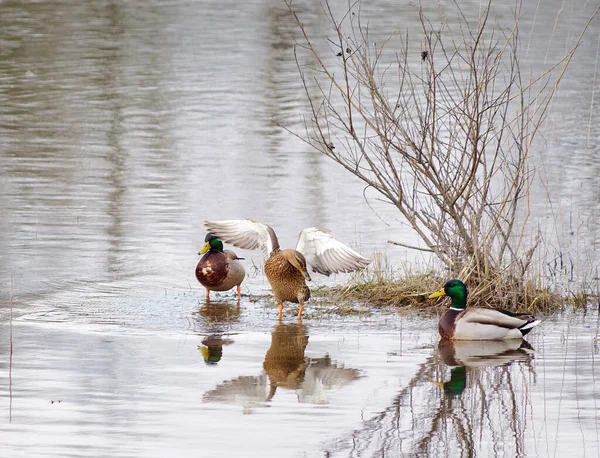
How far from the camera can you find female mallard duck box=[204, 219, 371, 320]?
8.92 meters

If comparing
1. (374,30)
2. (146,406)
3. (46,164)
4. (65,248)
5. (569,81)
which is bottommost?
(146,406)

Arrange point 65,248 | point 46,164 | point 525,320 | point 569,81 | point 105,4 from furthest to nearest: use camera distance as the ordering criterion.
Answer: point 105,4, point 569,81, point 46,164, point 65,248, point 525,320

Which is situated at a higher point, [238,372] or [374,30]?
[374,30]

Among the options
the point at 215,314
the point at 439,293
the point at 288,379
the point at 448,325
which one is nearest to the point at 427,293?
the point at 439,293

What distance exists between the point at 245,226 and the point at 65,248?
229cm

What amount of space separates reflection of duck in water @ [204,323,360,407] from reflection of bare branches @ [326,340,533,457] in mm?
450

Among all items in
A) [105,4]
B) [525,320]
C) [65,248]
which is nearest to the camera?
[525,320]

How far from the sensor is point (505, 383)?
7113mm

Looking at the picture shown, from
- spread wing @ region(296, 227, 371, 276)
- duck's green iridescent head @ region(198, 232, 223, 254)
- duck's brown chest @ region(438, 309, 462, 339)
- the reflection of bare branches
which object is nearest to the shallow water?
the reflection of bare branches

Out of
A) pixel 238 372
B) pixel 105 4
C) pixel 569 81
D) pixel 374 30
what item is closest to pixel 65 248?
pixel 238 372

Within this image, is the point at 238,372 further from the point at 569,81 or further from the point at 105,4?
the point at 105,4

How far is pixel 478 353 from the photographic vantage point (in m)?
7.93

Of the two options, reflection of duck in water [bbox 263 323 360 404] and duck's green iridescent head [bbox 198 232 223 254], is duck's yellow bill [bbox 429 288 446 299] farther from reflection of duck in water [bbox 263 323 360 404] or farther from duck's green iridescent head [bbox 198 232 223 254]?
duck's green iridescent head [bbox 198 232 223 254]

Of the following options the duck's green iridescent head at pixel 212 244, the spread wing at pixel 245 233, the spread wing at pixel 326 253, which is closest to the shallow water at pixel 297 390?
the spread wing at pixel 326 253
